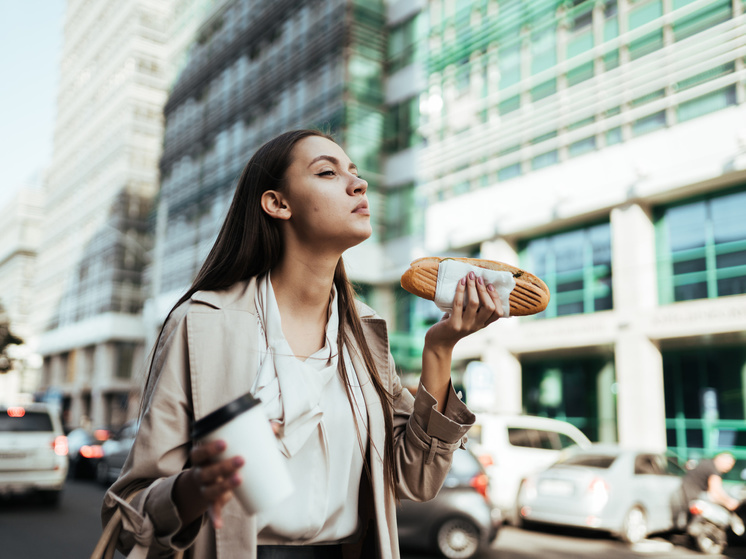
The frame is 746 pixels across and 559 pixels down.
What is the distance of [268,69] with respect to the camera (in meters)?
31.5

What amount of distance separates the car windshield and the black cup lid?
1039 cm

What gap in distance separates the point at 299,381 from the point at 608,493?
31.6 feet

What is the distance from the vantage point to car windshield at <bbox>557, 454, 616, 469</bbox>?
10547 millimetres

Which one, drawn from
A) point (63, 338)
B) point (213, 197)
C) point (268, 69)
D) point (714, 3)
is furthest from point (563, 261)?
point (63, 338)

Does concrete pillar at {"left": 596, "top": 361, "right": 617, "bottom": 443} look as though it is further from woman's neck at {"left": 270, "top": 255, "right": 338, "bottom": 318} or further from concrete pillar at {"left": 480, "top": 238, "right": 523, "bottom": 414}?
woman's neck at {"left": 270, "top": 255, "right": 338, "bottom": 318}

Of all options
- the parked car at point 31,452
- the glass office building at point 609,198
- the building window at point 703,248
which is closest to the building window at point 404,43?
the glass office building at point 609,198

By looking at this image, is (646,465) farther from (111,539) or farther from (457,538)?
(111,539)

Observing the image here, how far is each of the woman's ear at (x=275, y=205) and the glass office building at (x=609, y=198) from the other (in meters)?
15.4

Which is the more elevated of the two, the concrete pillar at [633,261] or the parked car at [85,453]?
the concrete pillar at [633,261]

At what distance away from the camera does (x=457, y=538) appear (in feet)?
26.9

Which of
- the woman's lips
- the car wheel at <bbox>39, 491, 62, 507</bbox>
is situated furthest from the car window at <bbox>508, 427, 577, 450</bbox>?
the woman's lips

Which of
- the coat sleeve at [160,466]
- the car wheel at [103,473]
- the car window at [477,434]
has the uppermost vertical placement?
the coat sleeve at [160,466]

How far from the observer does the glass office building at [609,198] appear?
15.9 metres

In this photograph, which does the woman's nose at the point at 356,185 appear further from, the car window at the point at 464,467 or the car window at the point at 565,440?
the car window at the point at 565,440
